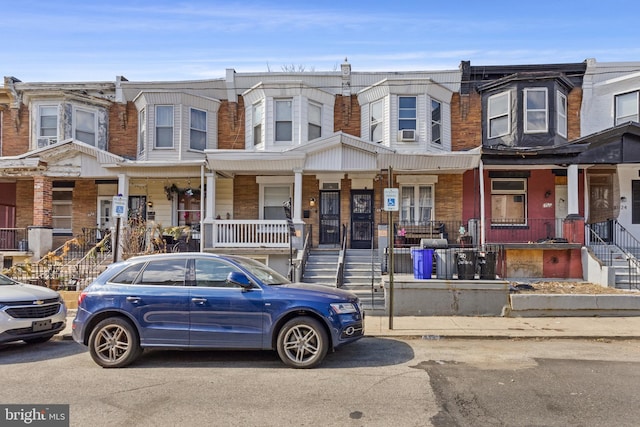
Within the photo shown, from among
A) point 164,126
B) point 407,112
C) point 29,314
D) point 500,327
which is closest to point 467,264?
point 500,327

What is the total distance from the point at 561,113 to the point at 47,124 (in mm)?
18975

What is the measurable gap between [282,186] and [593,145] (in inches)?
408

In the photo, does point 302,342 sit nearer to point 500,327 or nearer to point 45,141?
point 500,327

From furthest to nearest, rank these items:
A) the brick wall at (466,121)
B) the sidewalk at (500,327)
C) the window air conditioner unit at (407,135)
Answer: the brick wall at (466,121) < the window air conditioner unit at (407,135) < the sidewalk at (500,327)

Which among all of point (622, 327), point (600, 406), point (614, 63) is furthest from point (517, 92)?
point (600, 406)

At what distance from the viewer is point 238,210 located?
1658cm

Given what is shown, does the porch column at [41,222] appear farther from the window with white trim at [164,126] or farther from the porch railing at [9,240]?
the window with white trim at [164,126]

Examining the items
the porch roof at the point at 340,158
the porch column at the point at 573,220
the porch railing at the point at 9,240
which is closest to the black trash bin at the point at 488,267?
the porch roof at the point at 340,158

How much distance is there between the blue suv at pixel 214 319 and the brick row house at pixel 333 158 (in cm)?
677

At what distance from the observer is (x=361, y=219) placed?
16.1m

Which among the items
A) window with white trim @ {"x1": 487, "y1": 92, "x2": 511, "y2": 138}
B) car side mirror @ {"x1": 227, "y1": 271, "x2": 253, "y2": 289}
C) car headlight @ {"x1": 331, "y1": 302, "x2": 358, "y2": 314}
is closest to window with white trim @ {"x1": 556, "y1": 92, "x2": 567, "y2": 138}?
window with white trim @ {"x1": 487, "y1": 92, "x2": 511, "y2": 138}

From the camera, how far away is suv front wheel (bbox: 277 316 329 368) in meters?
6.42

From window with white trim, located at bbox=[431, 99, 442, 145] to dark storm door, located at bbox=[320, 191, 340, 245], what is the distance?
13.5 feet

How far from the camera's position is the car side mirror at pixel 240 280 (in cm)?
651
